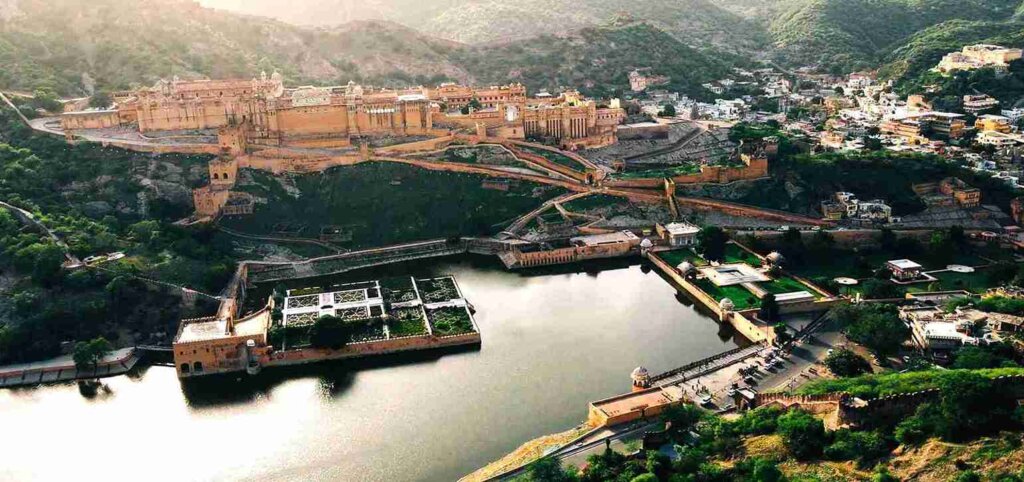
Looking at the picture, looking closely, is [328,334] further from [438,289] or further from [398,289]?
[438,289]

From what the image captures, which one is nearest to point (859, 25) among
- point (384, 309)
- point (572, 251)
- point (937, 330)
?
point (572, 251)

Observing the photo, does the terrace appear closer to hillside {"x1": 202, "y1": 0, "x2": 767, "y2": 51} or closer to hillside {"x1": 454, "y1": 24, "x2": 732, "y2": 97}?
hillside {"x1": 454, "y1": 24, "x2": 732, "y2": 97}

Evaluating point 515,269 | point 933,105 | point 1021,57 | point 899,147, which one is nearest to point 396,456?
point 515,269

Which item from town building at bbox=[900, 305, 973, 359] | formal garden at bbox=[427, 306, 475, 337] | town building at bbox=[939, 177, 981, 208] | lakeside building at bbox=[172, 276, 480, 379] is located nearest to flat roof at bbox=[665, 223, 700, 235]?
lakeside building at bbox=[172, 276, 480, 379]

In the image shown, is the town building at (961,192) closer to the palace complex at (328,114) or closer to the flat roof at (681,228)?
the flat roof at (681,228)

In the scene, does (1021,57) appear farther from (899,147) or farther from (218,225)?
(218,225)

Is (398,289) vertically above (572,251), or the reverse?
(572,251)

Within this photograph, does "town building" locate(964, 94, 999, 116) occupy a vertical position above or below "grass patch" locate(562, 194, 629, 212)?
above

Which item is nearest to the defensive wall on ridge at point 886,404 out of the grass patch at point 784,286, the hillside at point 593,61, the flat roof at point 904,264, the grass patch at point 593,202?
the grass patch at point 784,286
